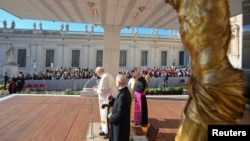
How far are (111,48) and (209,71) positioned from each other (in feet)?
45.7

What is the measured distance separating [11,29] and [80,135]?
4530 centimetres

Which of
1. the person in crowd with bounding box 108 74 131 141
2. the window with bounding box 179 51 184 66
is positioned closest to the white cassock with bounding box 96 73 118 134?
the person in crowd with bounding box 108 74 131 141

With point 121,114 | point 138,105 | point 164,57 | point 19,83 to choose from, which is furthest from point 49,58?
point 121,114

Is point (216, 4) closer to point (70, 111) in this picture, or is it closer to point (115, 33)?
point (70, 111)

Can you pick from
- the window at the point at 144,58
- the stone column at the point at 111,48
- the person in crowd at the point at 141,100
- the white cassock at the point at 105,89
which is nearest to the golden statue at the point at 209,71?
the white cassock at the point at 105,89

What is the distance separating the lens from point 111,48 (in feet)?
48.7

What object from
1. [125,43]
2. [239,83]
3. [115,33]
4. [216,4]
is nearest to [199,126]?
[239,83]

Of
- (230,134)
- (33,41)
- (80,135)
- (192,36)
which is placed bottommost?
(80,135)

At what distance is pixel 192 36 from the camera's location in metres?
1.02

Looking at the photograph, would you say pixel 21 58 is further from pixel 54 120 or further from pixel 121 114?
pixel 121 114

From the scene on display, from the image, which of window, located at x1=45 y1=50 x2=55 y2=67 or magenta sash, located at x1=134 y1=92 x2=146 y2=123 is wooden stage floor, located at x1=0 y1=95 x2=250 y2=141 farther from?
window, located at x1=45 y1=50 x2=55 y2=67

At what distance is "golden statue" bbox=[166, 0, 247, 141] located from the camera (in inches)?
38.9

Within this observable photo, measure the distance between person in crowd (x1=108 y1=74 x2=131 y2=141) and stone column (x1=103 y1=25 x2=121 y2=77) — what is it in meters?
10.4

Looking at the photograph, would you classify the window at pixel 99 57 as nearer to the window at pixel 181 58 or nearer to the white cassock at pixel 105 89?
the window at pixel 181 58
